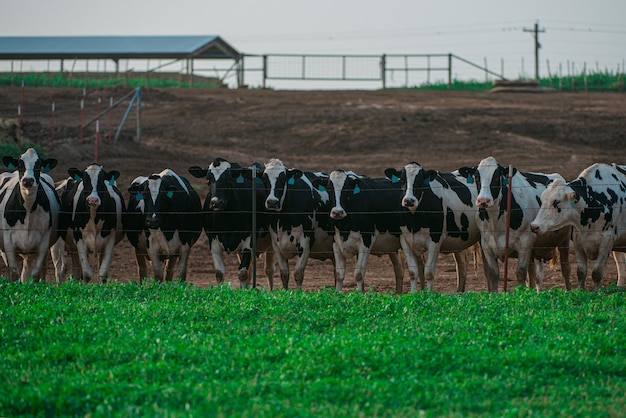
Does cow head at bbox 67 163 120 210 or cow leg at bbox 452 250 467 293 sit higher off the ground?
cow head at bbox 67 163 120 210

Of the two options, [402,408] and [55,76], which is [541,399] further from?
[55,76]

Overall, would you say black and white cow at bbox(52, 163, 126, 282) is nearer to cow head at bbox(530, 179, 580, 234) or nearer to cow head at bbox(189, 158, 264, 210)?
cow head at bbox(189, 158, 264, 210)

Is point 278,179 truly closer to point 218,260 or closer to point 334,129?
point 218,260

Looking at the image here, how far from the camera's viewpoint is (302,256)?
18.9 metres

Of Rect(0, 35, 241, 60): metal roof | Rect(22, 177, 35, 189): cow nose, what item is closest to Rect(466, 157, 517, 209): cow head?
Rect(22, 177, 35, 189): cow nose

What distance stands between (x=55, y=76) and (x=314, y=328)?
48.1 meters

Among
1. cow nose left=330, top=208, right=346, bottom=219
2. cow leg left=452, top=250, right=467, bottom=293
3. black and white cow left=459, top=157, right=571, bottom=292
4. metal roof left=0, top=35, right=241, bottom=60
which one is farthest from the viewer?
metal roof left=0, top=35, right=241, bottom=60

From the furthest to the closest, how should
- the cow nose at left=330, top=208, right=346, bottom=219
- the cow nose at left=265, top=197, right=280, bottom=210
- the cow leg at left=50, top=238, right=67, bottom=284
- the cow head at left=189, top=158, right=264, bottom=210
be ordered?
the cow leg at left=50, top=238, right=67, bottom=284, the cow head at left=189, top=158, right=264, bottom=210, the cow nose at left=265, top=197, right=280, bottom=210, the cow nose at left=330, top=208, right=346, bottom=219

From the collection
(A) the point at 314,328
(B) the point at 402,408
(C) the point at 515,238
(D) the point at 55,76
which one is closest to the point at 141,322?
(A) the point at 314,328

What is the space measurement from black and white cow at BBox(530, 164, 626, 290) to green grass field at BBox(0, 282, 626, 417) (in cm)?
258

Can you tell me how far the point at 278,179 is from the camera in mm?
18906

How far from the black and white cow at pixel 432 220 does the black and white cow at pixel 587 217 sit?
5.53ft

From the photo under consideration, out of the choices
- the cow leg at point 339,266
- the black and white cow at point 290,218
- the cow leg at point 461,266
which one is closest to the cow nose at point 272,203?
the black and white cow at point 290,218

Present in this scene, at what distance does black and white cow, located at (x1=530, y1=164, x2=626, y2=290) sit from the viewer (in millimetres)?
17500
